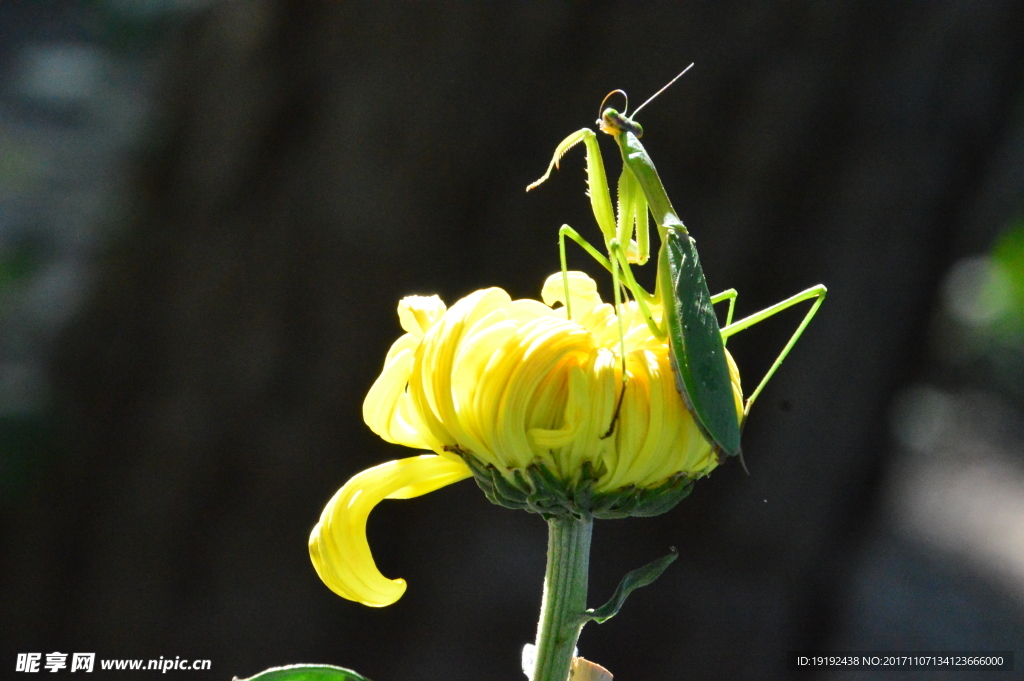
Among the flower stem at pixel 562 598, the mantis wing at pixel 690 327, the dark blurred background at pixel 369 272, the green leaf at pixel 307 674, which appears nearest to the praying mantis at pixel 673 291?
the mantis wing at pixel 690 327

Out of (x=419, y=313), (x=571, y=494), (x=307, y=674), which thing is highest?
(x=419, y=313)

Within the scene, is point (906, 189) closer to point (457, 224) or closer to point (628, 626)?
point (457, 224)

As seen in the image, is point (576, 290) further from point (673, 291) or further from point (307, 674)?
point (307, 674)

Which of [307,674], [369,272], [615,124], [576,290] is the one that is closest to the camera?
[307,674]

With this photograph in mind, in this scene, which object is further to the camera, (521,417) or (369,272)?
(369,272)

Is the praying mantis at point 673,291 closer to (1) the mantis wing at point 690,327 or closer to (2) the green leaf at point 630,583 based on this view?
(1) the mantis wing at point 690,327

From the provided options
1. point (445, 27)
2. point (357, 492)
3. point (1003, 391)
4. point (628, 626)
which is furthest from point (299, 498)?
point (1003, 391)

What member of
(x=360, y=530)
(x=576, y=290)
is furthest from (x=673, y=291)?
(x=360, y=530)
